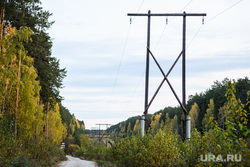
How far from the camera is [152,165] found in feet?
36.6

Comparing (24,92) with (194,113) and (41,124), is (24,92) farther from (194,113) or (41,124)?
(194,113)

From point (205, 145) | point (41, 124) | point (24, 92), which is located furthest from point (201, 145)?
point (41, 124)

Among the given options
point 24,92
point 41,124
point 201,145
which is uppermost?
point 24,92

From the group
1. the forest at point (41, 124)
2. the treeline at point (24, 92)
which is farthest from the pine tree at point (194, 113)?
the treeline at point (24, 92)

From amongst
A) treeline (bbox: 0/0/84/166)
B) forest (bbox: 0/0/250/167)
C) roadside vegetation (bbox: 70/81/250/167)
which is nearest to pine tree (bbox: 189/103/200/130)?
forest (bbox: 0/0/250/167)

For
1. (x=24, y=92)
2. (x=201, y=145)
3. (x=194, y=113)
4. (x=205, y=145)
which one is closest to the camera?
(x=205, y=145)

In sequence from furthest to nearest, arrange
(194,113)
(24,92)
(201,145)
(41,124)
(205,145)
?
(194,113) < (41,124) < (24,92) < (201,145) < (205,145)

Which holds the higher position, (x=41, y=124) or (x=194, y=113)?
(x=194, y=113)

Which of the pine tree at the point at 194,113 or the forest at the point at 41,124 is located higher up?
the pine tree at the point at 194,113

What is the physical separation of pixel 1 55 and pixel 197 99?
84.2 metres

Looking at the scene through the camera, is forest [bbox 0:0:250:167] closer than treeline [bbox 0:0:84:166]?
Yes

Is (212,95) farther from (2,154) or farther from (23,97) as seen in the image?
(2,154)

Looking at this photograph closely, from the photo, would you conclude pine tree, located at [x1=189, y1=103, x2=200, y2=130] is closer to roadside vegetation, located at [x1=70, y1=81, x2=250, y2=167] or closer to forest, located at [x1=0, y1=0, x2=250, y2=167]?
forest, located at [x1=0, y1=0, x2=250, y2=167]

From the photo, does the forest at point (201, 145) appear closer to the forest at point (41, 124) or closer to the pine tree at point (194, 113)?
the forest at point (41, 124)
